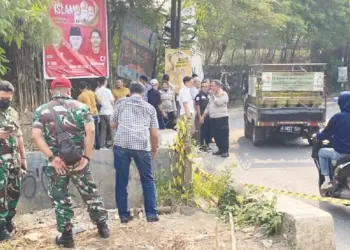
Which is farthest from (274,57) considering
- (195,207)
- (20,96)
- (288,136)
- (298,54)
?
Answer: (195,207)

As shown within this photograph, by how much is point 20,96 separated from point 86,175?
5.16 m

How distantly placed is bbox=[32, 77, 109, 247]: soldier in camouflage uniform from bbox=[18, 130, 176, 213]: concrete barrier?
1.71m

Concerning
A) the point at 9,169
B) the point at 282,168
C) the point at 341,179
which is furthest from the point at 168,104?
the point at 9,169

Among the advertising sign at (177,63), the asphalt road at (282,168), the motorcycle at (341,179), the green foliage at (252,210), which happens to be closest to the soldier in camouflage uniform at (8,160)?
the green foliage at (252,210)

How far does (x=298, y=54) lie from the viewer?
33562 mm

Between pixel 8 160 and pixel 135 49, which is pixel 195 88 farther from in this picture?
pixel 8 160

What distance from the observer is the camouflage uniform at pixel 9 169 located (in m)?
5.34

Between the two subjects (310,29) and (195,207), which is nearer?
(195,207)

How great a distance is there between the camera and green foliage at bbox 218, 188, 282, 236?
524 cm

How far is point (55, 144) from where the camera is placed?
4977 millimetres

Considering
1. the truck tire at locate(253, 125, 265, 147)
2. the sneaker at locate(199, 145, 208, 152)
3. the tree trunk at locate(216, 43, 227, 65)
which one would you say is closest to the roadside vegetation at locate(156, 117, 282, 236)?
the sneaker at locate(199, 145, 208, 152)

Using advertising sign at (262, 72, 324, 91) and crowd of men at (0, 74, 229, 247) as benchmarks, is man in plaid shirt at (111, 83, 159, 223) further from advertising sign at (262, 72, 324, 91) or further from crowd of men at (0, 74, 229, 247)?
advertising sign at (262, 72, 324, 91)

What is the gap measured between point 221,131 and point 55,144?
6.65 meters

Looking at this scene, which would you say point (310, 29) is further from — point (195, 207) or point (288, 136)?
point (195, 207)
